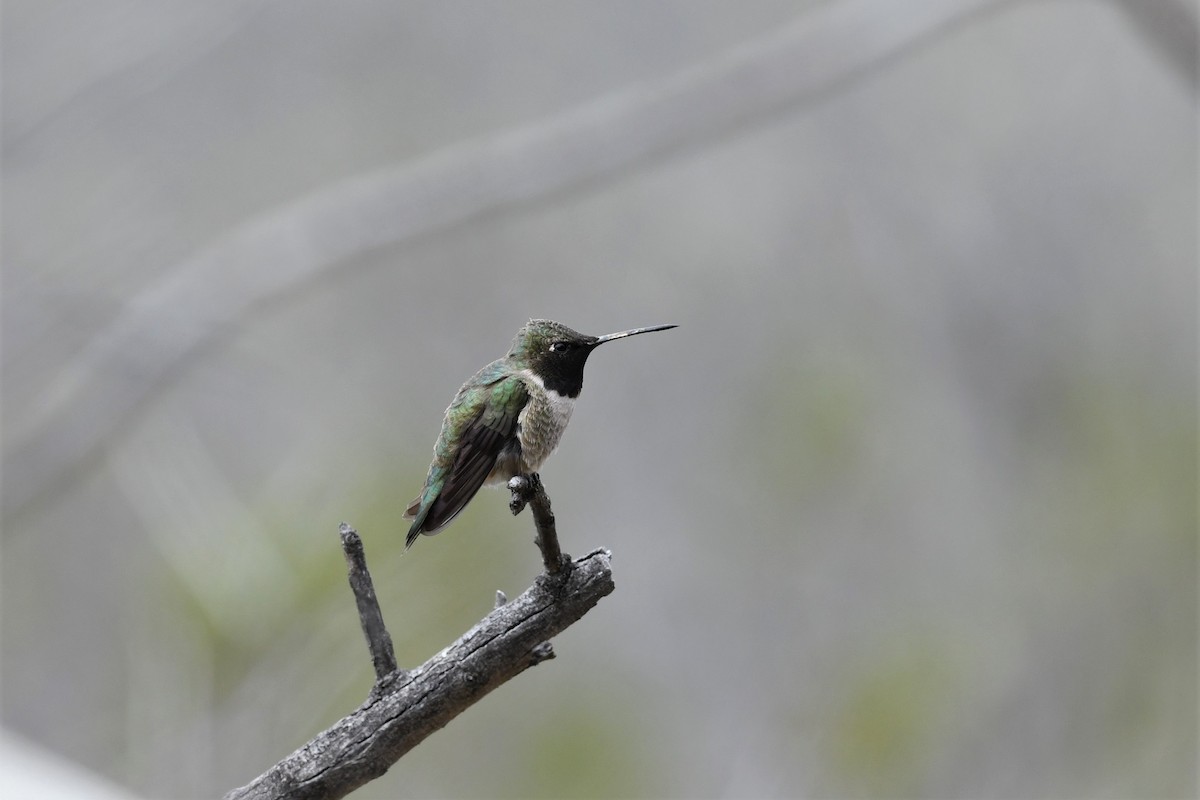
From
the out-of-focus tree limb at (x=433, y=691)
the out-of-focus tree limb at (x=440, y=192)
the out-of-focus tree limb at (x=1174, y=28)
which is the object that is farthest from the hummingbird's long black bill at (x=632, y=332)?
the out-of-focus tree limb at (x=440, y=192)

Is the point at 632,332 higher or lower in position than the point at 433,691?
higher

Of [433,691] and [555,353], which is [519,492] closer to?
[555,353]

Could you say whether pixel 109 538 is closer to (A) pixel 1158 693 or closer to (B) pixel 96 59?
(B) pixel 96 59

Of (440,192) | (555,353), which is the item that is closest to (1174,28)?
(440,192)

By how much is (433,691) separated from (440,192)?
444 centimetres

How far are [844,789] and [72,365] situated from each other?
16.8ft

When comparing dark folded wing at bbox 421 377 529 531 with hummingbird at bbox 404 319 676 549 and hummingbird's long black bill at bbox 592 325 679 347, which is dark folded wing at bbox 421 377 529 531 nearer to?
hummingbird at bbox 404 319 676 549

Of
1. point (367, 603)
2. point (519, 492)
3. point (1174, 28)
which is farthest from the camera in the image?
point (1174, 28)

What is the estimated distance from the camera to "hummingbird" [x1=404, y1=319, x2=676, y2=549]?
120cm

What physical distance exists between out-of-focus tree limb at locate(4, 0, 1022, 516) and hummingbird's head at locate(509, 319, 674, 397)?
416 cm

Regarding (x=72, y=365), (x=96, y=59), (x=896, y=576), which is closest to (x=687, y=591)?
(x=896, y=576)

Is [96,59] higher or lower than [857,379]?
higher

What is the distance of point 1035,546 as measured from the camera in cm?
722

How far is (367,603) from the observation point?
134cm
